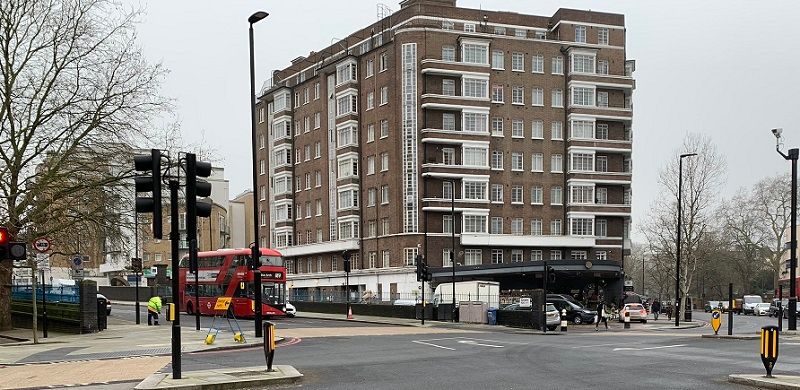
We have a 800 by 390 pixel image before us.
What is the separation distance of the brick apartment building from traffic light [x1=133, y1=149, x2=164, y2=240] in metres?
46.9

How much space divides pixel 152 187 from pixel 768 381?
1119cm

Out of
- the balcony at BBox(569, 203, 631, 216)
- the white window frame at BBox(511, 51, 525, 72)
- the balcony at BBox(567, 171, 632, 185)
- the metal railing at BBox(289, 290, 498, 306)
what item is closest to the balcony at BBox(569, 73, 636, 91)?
the white window frame at BBox(511, 51, 525, 72)

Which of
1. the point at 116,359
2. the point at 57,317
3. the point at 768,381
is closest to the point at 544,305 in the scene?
the point at 116,359

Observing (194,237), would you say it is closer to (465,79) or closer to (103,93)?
(103,93)

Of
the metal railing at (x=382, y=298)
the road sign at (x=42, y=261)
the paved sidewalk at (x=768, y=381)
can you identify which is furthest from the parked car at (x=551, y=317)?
the paved sidewalk at (x=768, y=381)

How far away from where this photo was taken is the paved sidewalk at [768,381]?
1246cm

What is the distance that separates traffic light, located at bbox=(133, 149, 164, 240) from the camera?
13008mm

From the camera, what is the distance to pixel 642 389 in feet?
41.4

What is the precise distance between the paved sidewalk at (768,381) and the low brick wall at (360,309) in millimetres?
32902

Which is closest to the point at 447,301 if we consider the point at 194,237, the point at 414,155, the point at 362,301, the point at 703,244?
the point at 362,301

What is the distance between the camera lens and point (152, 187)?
13.3 m

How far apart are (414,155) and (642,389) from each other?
51640 mm

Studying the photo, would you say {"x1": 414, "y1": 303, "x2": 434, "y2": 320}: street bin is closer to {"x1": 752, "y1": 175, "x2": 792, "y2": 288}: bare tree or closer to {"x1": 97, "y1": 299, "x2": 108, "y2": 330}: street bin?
{"x1": 97, "y1": 299, "x2": 108, "y2": 330}: street bin

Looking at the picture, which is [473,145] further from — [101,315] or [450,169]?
[101,315]
